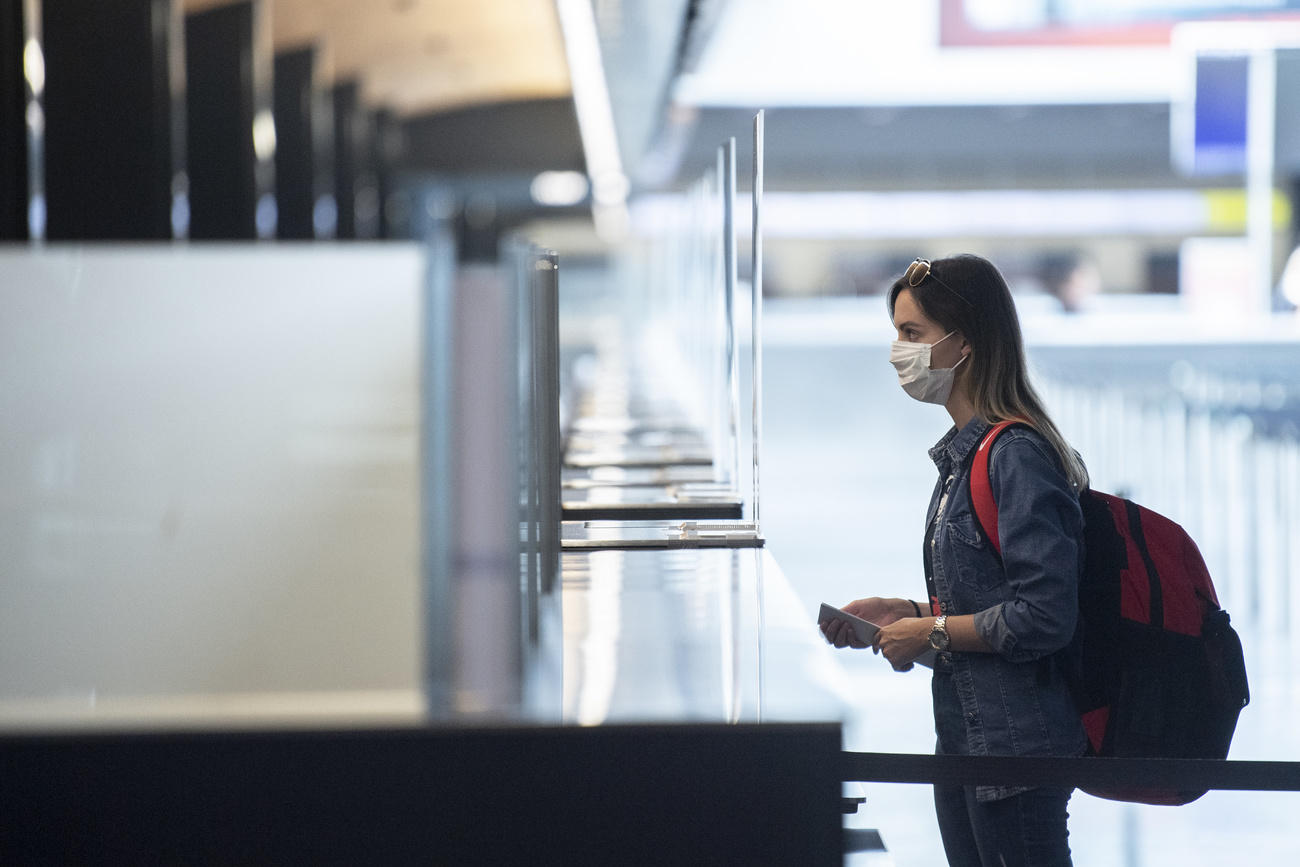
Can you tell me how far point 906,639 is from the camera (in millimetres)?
1966

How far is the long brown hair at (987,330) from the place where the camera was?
198 cm

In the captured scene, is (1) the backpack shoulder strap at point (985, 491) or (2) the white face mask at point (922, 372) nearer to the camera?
(1) the backpack shoulder strap at point (985, 491)

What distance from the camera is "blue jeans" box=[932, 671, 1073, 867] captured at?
6.37ft

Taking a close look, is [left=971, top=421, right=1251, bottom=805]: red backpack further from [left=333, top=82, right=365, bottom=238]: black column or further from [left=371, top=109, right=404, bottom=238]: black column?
[left=371, top=109, right=404, bottom=238]: black column

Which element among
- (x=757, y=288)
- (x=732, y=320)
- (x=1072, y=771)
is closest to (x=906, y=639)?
(x=1072, y=771)

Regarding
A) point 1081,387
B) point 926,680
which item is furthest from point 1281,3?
point 926,680

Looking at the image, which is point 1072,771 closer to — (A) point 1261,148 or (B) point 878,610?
(B) point 878,610

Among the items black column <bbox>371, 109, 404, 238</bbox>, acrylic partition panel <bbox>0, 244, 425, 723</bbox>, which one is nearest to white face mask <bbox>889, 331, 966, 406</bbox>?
black column <bbox>371, 109, 404, 238</bbox>

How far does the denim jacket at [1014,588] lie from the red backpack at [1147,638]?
31 mm

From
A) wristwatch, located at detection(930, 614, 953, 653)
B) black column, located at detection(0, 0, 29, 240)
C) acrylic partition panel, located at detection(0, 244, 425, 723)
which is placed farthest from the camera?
acrylic partition panel, located at detection(0, 244, 425, 723)

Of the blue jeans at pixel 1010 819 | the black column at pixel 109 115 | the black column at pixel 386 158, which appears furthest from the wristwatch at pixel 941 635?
the black column at pixel 386 158

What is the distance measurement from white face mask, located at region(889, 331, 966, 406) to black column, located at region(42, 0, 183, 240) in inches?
311

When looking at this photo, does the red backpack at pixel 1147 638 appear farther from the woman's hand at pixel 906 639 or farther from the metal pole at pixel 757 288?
the metal pole at pixel 757 288

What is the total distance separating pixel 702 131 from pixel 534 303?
1962 cm
